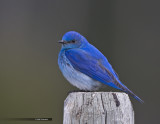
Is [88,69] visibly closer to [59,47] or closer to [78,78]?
[78,78]

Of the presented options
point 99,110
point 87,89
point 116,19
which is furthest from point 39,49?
point 99,110

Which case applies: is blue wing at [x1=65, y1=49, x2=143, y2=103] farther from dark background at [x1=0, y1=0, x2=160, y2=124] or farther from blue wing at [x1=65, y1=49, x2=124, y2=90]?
dark background at [x1=0, y1=0, x2=160, y2=124]

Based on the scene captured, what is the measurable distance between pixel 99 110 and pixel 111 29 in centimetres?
540

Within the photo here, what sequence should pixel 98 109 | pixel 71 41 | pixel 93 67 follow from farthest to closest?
pixel 71 41 → pixel 93 67 → pixel 98 109

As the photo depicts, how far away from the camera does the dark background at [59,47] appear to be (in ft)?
25.7

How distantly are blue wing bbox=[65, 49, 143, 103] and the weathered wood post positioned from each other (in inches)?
47.8

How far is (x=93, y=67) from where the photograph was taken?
4996 mm

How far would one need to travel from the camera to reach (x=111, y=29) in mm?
8656

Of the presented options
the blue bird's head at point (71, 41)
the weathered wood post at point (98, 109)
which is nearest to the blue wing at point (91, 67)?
the blue bird's head at point (71, 41)

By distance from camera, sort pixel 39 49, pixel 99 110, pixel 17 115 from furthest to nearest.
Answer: pixel 39 49 < pixel 17 115 < pixel 99 110

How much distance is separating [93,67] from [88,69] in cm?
6

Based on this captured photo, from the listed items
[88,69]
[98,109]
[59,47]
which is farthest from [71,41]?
[59,47]

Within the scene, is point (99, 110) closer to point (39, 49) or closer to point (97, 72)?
point (97, 72)

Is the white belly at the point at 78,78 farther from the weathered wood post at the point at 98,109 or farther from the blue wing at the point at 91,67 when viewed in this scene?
the weathered wood post at the point at 98,109
